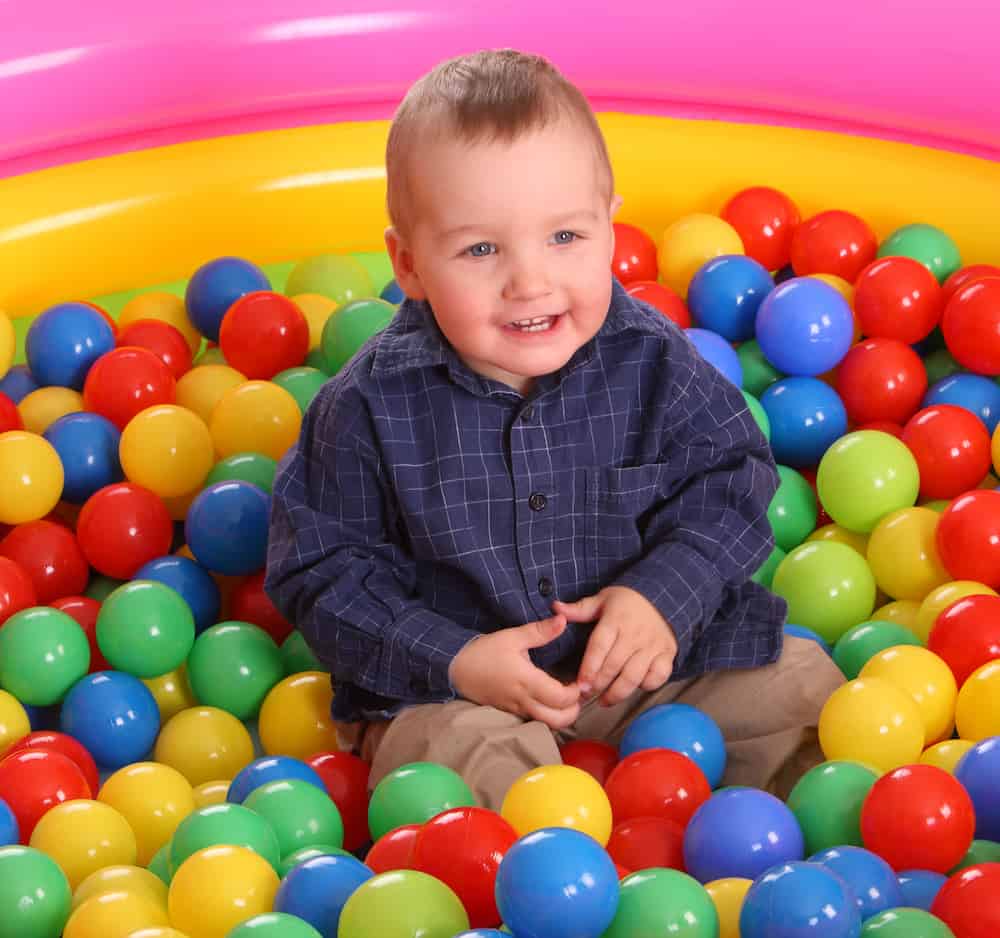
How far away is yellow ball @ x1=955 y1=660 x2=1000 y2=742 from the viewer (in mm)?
1271

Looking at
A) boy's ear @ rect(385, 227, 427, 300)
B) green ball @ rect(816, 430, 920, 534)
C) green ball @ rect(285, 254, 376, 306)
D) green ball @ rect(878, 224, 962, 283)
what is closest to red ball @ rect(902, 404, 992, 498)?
green ball @ rect(816, 430, 920, 534)

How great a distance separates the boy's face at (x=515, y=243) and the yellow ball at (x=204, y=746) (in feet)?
1.37

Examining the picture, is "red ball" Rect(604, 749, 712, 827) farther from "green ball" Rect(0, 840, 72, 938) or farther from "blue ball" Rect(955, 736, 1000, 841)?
"green ball" Rect(0, 840, 72, 938)

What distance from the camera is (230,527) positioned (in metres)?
1.54

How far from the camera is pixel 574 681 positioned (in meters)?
A: 1.36

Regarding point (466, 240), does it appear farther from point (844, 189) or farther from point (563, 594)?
point (844, 189)

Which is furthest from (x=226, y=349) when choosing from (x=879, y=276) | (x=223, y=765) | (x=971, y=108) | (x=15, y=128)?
(x=971, y=108)

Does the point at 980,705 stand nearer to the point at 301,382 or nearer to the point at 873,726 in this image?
the point at 873,726

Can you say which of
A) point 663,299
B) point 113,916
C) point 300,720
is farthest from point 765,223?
point 113,916

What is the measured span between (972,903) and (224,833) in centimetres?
50

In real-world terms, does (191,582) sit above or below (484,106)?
below

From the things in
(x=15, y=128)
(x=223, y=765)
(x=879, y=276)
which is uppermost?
(x=15, y=128)

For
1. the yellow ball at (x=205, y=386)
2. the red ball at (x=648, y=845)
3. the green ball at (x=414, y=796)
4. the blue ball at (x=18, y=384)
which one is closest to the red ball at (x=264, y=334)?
the yellow ball at (x=205, y=386)

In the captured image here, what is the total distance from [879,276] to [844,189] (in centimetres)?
25
